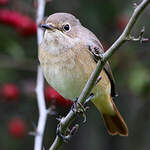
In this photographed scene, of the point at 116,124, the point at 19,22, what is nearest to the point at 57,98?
the point at 116,124

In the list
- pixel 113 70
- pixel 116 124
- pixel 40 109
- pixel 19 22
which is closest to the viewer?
pixel 40 109

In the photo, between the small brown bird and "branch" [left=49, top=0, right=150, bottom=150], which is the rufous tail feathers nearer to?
the small brown bird

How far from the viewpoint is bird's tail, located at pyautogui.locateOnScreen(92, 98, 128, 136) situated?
3881 mm

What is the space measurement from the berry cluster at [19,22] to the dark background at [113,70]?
0.48 ft

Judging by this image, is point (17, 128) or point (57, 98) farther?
point (17, 128)

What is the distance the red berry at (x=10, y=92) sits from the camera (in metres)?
4.40

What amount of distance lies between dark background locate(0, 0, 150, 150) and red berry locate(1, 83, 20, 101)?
127mm

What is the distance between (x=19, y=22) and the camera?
14.8 feet

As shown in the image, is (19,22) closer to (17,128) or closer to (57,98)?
(57,98)

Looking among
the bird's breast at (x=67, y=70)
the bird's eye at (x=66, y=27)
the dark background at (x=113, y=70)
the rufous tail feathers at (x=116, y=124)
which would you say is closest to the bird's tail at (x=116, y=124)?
the rufous tail feathers at (x=116, y=124)

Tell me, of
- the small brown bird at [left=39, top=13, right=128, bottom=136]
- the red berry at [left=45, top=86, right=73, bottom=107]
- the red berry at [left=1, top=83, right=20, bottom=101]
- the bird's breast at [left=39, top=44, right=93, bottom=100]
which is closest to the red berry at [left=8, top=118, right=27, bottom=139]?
the red berry at [left=1, top=83, right=20, bottom=101]

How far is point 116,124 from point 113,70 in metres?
0.96

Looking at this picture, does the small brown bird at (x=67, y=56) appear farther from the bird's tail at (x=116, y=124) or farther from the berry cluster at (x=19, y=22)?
the berry cluster at (x=19, y=22)

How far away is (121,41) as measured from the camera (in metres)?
2.19
